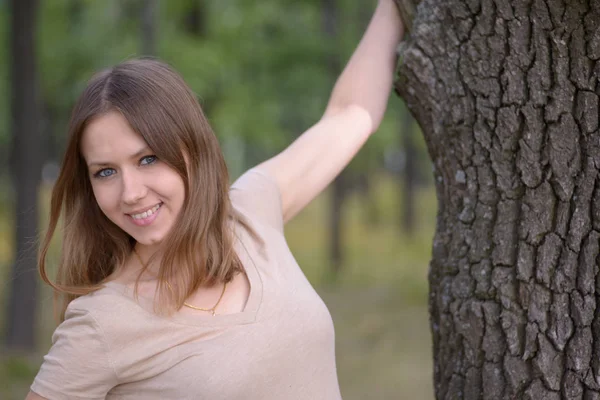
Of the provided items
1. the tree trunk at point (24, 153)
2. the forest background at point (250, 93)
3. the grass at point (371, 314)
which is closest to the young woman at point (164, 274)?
the grass at point (371, 314)

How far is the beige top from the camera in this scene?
1.97 meters

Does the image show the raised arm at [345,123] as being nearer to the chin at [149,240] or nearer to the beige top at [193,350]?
the beige top at [193,350]

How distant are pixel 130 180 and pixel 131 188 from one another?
2 centimetres

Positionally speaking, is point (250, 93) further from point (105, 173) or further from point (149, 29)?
point (105, 173)

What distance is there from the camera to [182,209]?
213 cm

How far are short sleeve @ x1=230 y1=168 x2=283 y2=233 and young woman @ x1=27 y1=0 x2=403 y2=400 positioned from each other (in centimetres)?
2

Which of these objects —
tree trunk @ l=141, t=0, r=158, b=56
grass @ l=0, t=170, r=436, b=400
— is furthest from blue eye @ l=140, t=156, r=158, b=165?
tree trunk @ l=141, t=0, r=158, b=56

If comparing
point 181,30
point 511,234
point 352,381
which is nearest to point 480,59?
point 511,234

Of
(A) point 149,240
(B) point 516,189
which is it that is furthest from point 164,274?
(B) point 516,189

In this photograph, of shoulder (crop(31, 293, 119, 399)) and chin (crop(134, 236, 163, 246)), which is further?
chin (crop(134, 236, 163, 246))

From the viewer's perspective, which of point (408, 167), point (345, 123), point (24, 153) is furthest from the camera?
point (408, 167)

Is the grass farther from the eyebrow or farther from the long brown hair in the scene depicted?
the eyebrow

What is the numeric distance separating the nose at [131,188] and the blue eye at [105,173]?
66 millimetres

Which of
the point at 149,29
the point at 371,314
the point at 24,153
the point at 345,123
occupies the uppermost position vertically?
the point at 149,29
